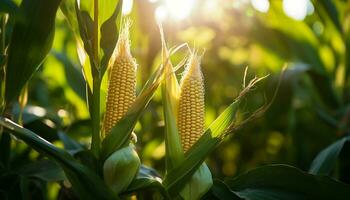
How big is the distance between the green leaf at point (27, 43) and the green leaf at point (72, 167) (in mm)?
234

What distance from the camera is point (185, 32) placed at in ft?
13.9

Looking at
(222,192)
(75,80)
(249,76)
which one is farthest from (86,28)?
(249,76)

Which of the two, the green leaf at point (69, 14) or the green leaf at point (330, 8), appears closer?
the green leaf at point (69, 14)

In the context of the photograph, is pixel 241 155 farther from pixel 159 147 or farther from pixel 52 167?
pixel 52 167

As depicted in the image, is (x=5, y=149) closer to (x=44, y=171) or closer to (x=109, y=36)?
(x=44, y=171)

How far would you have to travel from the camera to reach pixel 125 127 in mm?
1532

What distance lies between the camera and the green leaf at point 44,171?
192cm

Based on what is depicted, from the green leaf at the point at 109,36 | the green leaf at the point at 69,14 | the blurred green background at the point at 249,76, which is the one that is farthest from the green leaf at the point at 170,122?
the blurred green background at the point at 249,76

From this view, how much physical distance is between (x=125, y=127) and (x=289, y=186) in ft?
1.58

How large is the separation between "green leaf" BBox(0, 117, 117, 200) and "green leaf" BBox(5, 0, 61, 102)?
23 cm

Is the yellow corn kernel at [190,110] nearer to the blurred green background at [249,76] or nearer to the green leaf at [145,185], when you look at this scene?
the green leaf at [145,185]

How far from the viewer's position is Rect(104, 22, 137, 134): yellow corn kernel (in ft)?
5.20

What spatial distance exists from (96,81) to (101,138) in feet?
0.59

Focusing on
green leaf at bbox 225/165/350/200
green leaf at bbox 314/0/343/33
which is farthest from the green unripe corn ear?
green leaf at bbox 314/0/343/33
